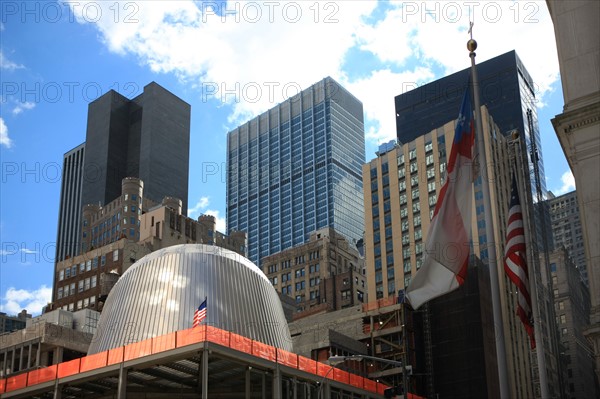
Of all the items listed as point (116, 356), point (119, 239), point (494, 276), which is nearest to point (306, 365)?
point (116, 356)

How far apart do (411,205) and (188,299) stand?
92.5m

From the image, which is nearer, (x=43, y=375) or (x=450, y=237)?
(x=450, y=237)

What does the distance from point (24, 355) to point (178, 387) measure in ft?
123

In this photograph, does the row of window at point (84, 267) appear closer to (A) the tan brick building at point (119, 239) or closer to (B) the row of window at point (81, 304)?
(A) the tan brick building at point (119, 239)

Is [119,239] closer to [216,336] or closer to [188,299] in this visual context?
[188,299]

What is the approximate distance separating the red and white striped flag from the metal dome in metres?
41.1

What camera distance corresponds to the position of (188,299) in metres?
68.3

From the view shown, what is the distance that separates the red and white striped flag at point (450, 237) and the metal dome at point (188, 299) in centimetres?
4114

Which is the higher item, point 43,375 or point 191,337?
point 191,337

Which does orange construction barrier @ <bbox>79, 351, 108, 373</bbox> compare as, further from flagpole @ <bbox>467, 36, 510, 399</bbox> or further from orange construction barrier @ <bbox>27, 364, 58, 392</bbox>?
flagpole @ <bbox>467, 36, 510, 399</bbox>

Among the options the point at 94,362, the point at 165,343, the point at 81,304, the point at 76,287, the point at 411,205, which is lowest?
the point at 94,362

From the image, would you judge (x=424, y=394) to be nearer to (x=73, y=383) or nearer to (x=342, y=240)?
(x=73, y=383)

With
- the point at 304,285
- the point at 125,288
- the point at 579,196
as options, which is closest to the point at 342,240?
the point at 304,285

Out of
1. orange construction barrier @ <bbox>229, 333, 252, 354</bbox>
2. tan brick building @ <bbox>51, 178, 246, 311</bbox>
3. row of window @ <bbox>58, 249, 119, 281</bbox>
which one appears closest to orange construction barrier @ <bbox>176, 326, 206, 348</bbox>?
orange construction barrier @ <bbox>229, 333, 252, 354</bbox>
